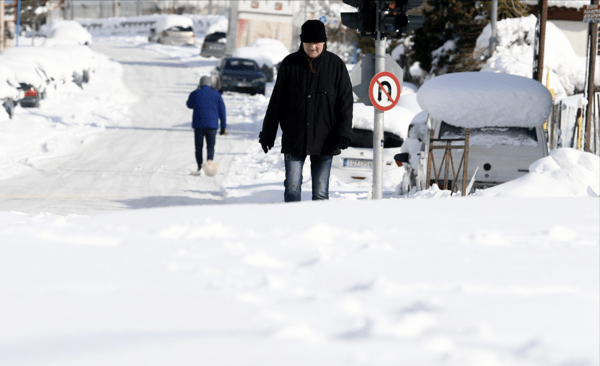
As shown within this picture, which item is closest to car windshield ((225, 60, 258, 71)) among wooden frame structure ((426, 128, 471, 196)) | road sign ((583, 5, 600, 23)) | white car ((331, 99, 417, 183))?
road sign ((583, 5, 600, 23))

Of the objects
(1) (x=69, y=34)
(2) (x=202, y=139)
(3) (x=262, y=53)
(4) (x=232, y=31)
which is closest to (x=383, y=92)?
(2) (x=202, y=139)

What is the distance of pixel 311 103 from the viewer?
21.5ft

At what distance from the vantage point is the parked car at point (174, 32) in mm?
55031

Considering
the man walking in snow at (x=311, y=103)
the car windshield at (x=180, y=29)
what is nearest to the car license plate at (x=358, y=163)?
the man walking in snow at (x=311, y=103)

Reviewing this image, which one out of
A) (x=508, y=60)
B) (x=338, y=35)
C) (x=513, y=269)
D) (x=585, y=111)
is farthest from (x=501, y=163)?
(x=338, y=35)

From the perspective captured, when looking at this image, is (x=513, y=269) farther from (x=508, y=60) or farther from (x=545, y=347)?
(x=508, y=60)

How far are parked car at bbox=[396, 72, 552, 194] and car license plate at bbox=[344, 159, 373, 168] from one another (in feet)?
5.62

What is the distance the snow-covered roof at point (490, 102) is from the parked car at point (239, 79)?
729 inches

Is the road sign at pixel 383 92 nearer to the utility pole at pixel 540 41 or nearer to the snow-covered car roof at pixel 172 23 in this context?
the utility pole at pixel 540 41

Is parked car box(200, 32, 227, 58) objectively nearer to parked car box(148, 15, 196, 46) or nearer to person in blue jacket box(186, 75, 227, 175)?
parked car box(148, 15, 196, 46)

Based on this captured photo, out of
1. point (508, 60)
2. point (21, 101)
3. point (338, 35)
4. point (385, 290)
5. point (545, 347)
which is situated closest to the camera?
point (545, 347)

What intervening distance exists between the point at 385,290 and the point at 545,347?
632 mm

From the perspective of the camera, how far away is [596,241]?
346 cm

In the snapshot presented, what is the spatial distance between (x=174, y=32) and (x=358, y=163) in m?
45.5
